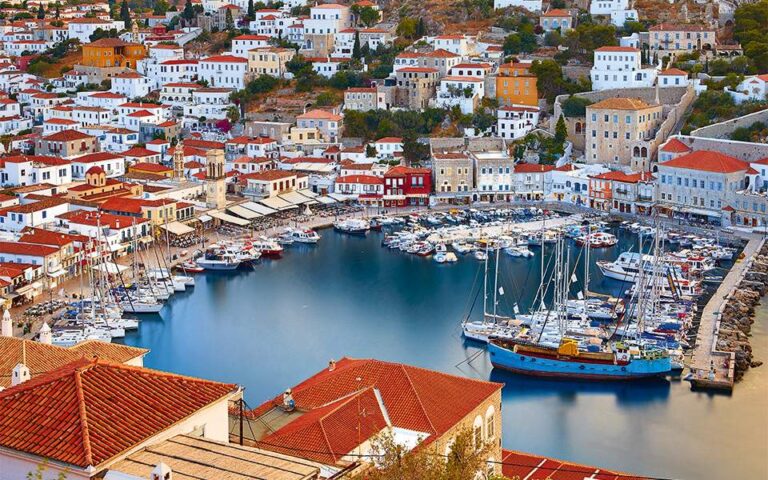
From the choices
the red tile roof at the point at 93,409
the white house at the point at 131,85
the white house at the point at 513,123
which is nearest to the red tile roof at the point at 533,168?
the white house at the point at 513,123

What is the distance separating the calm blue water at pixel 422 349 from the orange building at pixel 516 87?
29.4 ft

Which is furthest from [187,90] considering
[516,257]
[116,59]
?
[516,257]

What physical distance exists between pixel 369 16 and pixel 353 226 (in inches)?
645

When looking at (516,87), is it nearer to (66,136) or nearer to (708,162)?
(708,162)

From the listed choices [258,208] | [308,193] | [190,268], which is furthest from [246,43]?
[190,268]

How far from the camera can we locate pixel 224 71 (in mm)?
44000

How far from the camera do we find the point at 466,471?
24.2ft

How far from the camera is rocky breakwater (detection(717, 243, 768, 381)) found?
65.8 feet

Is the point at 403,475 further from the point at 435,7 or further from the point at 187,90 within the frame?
the point at 435,7

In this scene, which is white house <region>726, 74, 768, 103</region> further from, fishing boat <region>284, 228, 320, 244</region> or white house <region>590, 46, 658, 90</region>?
fishing boat <region>284, 228, 320, 244</region>

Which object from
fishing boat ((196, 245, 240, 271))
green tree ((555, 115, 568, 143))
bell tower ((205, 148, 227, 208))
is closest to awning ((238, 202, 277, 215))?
bell tower ((205, 148, 227, 208))

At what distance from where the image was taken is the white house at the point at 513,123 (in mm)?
37219

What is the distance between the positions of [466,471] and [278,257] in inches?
874

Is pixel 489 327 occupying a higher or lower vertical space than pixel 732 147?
lower
